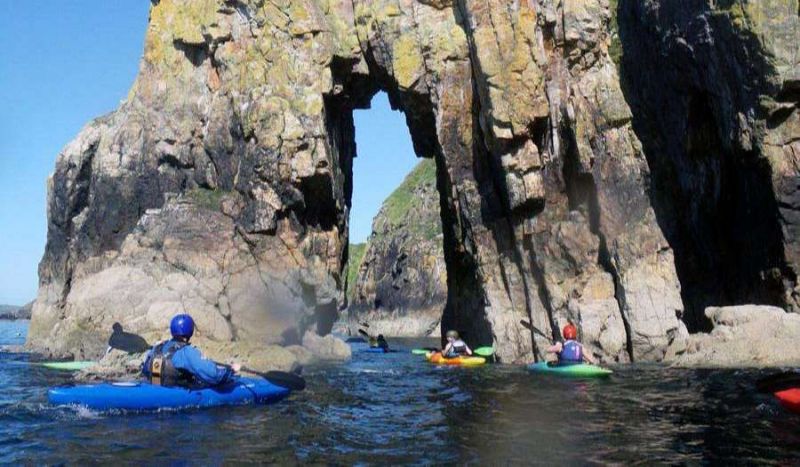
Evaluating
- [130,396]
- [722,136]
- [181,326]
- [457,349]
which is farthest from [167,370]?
[722,136]

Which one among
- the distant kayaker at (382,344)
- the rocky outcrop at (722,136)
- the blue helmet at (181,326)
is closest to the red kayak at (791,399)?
the blue helmet at (181,326)

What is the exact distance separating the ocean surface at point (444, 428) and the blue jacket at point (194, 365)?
2.03 feet

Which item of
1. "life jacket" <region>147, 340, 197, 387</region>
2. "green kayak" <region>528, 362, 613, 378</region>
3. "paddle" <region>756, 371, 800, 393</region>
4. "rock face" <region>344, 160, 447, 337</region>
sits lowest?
"green kayak" <region>528, 362, 613, 378</region>

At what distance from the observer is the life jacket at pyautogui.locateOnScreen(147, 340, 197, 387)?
45.6 ft

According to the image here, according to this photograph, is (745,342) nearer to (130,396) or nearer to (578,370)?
(578,370)

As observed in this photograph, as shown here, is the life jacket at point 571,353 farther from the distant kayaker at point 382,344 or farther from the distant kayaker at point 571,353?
the distant kayaker at point 382,344

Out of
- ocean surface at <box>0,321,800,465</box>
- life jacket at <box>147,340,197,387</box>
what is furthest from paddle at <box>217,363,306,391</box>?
life jacket at <box>147,340,197,387</box>

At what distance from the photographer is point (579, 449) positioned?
1046 centimetres

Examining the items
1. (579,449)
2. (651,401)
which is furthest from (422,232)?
(579,449)

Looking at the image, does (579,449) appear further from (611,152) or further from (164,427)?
(611,152)

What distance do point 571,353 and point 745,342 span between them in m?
5.66

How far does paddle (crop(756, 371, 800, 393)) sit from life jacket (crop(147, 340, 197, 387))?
10.3 metres

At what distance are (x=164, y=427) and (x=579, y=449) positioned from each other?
6.69m

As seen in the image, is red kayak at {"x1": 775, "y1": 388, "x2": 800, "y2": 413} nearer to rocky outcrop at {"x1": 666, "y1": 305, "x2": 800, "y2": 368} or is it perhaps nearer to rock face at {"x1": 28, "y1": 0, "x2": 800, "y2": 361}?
rocky outcrop at {"x1": 666, "y1": 305, "x2": 800, "y2": 368}
